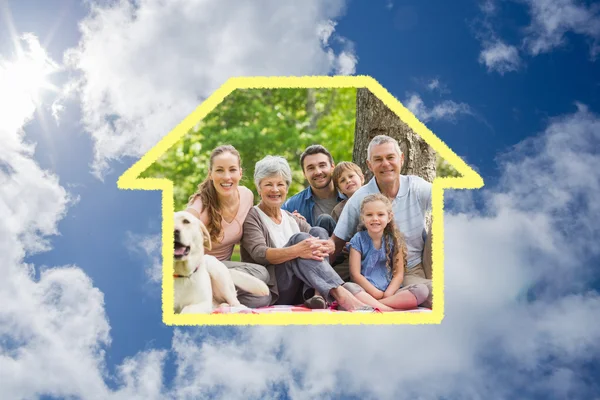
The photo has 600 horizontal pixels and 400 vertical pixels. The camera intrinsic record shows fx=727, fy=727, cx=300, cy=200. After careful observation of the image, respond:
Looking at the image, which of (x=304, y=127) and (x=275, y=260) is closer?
(x=275, y=260)

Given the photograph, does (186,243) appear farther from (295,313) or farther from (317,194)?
(317,194)

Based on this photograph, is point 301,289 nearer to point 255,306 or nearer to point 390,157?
point 255,306

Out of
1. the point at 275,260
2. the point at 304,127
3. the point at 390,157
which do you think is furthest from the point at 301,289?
the point at 304,127

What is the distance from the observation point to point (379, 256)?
15.8 feet

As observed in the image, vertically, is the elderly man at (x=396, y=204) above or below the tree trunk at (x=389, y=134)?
below

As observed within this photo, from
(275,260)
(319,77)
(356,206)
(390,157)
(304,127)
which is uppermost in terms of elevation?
(304,127)

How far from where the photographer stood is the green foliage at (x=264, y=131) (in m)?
9.94

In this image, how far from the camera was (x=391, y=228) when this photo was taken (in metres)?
4.87

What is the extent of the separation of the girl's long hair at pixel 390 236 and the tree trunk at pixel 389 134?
0.93 m

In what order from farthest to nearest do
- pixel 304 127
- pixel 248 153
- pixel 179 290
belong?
pixel 304 127, pixel 248 153, pixel 179 290

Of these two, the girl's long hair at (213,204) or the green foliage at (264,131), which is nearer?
the girl's long hair at (213,204)

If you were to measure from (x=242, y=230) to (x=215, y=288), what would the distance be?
43 cm

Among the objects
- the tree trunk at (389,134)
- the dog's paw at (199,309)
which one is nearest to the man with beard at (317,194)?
the tree trunk at (389,134)

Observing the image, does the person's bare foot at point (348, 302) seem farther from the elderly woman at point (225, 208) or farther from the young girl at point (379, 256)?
the elderly woman at point (225, 208)
